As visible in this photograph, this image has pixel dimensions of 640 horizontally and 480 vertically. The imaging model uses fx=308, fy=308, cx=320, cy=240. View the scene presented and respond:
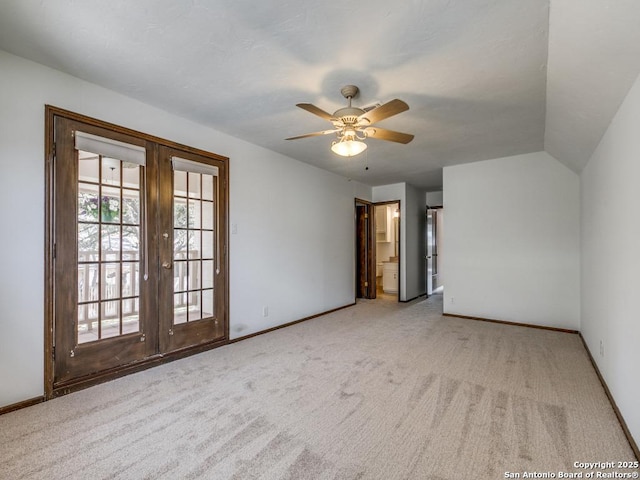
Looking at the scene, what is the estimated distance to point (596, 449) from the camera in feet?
6.03

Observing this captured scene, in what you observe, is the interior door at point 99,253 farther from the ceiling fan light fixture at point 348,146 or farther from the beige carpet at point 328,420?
the ceiling fan light fixture at point 348,146

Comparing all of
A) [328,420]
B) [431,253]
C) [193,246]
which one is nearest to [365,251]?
[431,253]

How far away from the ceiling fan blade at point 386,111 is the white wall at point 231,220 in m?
2.13

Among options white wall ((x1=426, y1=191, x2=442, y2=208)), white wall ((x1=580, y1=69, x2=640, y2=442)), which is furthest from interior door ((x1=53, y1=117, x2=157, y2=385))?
white wall ((x1=426, y1=191, x2=442, y2=208))

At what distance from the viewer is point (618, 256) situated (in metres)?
2.29

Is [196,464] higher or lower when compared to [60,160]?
lower

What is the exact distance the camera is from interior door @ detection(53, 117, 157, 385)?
255 centimetres

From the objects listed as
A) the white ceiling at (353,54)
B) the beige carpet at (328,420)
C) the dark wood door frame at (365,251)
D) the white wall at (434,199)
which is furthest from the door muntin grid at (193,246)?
the white wall at (434,199)

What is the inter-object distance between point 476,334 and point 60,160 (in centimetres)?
501

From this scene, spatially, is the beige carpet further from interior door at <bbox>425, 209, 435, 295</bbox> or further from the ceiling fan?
interior door at <bbox>425, 209, 435, 295</bbox>

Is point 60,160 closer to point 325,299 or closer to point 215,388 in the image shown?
point 215,388

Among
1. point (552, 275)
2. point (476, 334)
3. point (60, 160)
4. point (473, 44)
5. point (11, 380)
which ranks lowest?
point (476, 334)

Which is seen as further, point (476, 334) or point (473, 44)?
point (476, 334)

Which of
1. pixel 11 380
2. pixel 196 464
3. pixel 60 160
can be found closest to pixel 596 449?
pixel 196 464
